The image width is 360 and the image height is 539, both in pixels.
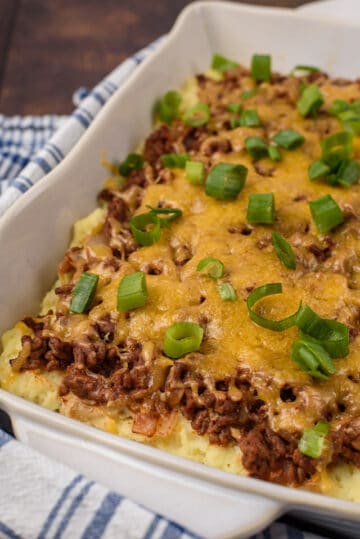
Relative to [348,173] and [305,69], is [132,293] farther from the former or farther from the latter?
[305,69]

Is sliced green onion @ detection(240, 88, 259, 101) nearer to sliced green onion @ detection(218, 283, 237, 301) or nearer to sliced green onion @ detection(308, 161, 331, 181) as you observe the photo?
sliced green onion @ detection(308, 161, 331, 181)

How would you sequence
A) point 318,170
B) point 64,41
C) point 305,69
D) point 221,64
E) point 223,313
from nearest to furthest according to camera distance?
point 223,313
point 318,170
point 305,69
point 221,64
point 64,41

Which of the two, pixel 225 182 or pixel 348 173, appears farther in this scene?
pixel 348 173

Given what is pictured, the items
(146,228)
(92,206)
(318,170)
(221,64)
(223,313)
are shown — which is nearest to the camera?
(223,313)

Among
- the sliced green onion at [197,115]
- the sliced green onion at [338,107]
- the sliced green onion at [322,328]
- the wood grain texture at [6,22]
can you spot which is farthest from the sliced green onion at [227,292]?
the wood grain texture at [6,22]

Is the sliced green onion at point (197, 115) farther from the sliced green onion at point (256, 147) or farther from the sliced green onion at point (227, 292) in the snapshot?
the sliced green onion at point (227, 292)

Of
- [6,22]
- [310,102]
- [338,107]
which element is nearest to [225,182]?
[310,102]

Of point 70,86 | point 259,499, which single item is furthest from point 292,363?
point 70,86

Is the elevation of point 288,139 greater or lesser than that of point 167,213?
greater
